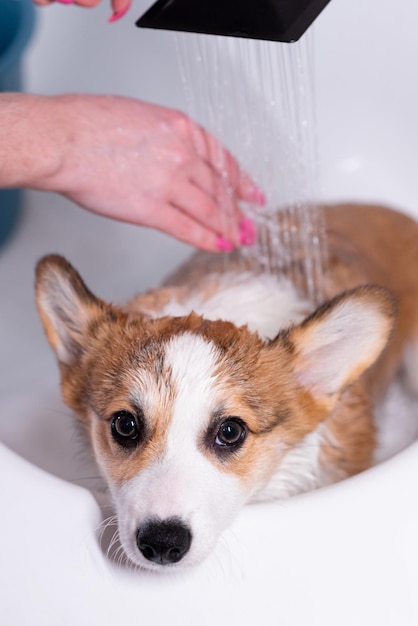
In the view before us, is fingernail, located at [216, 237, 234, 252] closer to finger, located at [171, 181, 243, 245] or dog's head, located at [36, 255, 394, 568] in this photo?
finger, located at [171, 181, 243, 245]

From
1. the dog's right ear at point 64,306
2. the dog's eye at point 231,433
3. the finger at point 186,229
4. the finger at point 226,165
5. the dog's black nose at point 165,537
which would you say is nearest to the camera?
the dog's black nose at point 165,537

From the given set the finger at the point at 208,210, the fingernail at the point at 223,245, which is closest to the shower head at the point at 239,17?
the finger at the point at 208,210

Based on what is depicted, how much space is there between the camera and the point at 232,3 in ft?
5.37

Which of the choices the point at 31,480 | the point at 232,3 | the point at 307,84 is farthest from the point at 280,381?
the point at 307,84

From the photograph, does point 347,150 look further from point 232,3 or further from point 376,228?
point 232,3

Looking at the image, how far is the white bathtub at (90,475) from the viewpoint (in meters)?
1.24

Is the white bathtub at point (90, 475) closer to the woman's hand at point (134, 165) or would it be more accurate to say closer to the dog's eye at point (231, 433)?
the dog's eye at point (231, 433)

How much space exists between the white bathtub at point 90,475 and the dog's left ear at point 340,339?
169mm

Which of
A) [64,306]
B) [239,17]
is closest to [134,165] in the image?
[239,17]

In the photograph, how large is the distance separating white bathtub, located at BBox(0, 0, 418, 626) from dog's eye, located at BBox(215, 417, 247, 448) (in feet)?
0.34

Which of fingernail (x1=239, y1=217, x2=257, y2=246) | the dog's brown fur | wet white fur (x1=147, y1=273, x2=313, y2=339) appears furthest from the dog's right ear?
fingernail (x1=239, y1=217, x2=257, y2=246)

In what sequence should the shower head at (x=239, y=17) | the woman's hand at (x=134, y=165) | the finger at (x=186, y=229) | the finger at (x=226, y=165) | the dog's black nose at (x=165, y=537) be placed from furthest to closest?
the finger at (x=226, y=165) < the finger at (x=186, y=229) < the woman's hand at (x=134, y=165) < the shower head at (x=239, y=17) < the dog's black nose at (x=165, y=537)

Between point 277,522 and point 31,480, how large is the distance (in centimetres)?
38

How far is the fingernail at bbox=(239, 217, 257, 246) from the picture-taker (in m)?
2.05
